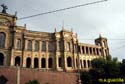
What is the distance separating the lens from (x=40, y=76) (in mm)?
33906

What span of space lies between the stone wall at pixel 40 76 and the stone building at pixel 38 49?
6.56 meters

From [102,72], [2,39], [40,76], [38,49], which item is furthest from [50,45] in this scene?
[102,72]

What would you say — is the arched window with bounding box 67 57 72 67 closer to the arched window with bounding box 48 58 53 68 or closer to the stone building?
the stone building

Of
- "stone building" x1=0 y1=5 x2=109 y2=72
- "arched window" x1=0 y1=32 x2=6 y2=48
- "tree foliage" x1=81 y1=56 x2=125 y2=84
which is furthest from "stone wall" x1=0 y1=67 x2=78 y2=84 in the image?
"arched window" x1=0 y1=32 x2=6 y2=48

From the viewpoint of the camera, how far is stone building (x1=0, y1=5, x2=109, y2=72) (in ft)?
A: 134

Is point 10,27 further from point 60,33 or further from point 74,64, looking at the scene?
point 74,64

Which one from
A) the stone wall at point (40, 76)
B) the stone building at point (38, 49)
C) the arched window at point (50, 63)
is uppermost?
the stone building at point (38, 49)

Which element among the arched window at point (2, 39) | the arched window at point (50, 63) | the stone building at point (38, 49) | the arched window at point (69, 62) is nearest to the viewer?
the arched window at point (2, 39)

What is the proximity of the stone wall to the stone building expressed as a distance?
21.5 feet

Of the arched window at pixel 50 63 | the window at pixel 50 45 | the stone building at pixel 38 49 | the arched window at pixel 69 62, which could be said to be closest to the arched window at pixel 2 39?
the stone building at pixel 38 49

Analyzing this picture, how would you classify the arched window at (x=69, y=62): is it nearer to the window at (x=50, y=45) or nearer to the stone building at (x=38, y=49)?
the stone building at (x=38, y=49)

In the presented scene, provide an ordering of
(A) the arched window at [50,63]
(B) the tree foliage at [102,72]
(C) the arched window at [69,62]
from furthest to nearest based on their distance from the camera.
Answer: (C) the arched window at [69,62]
(A) the arched window at [50,63]
(B) the tree foliage at [102,72]

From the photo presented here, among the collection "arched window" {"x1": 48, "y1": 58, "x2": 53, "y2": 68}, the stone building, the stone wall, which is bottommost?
the stone wall

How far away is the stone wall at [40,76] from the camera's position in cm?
3007
